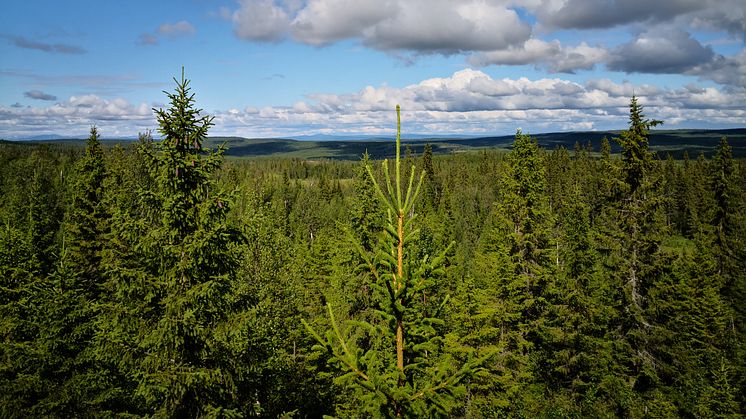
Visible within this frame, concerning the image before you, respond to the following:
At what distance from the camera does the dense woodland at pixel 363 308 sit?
6.55 m

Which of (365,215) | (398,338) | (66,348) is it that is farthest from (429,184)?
(398,338)

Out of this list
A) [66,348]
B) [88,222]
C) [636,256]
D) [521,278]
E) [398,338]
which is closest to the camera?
[398,338]

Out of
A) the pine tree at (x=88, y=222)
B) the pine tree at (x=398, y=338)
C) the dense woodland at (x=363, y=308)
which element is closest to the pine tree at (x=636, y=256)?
the dense woodland at (x=363, y=308)

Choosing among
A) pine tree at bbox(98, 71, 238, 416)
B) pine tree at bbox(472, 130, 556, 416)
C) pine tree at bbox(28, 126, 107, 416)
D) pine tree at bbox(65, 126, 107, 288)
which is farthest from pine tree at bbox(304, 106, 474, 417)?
pine tree at bbox(65, 126, 107, 288)

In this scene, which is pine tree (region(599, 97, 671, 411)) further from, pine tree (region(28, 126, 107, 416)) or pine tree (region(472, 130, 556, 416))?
pine tree (region(28, 126, 107, 416))

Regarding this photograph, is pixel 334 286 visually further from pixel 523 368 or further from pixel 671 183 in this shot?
pixel 671 183

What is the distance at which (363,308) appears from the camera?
2550 centimetres

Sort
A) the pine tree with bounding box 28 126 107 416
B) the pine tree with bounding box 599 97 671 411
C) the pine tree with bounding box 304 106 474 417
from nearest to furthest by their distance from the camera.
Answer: the pine tree with bounding box 304 106 474 417 < the pine tree with bounding box 28 126 107 416 < the pine tree with bounding box 599 97 671 411

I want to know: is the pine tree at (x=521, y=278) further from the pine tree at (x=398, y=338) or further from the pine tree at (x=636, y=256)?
the pine tree at (x=398, y=338)

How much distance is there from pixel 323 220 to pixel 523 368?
230 feet

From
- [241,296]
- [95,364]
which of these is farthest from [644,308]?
[95,364]

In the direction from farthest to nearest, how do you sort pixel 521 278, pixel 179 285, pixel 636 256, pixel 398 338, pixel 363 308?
pixel 363 308
pixel 521 278
pixel 636 256
pixel 179 285
pixel 398 338

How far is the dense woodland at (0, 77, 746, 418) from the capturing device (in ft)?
21.5

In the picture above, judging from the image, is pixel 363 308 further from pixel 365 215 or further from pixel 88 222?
pixel 88 222
